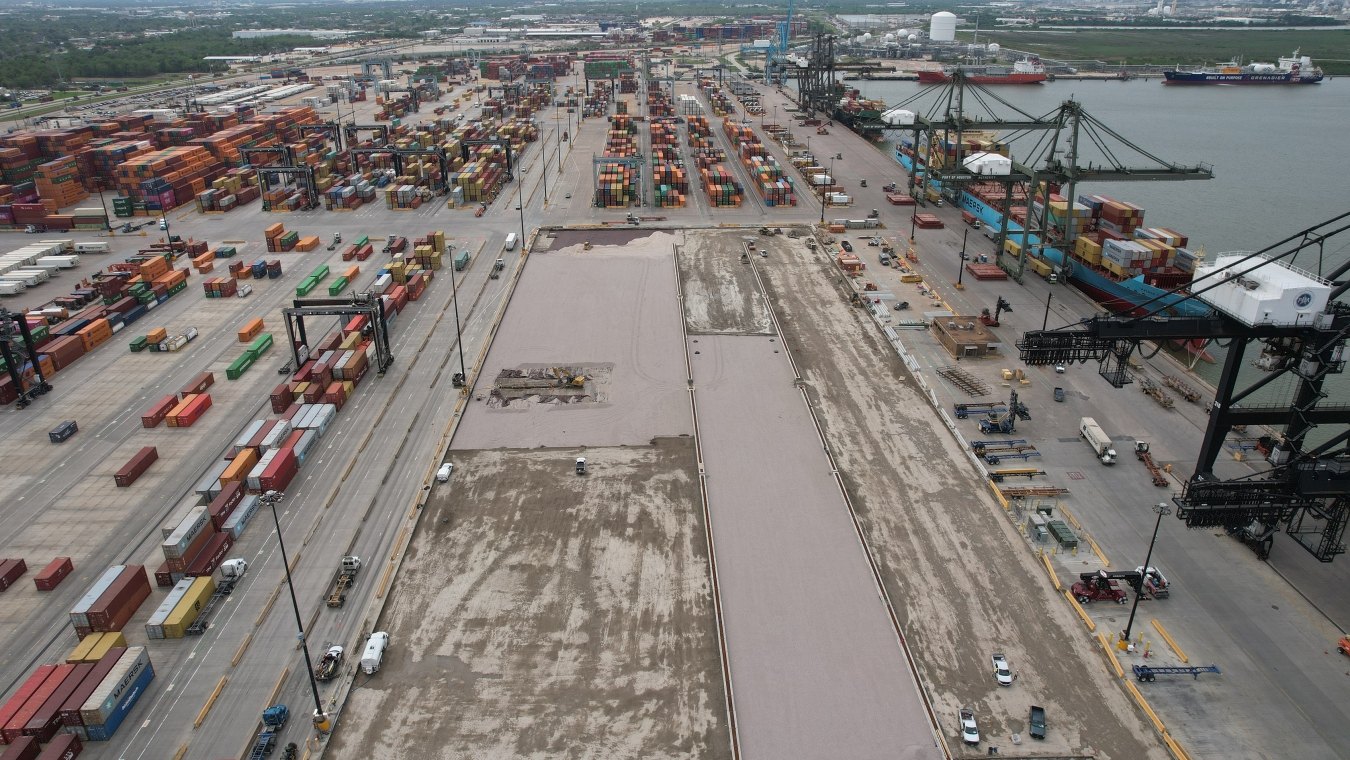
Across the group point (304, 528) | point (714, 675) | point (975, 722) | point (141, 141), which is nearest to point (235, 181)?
point (141, 141)

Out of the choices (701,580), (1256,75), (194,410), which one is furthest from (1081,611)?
(1256,75)

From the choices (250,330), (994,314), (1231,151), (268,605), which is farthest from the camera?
(1231,151)

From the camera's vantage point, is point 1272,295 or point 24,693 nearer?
point 24,693

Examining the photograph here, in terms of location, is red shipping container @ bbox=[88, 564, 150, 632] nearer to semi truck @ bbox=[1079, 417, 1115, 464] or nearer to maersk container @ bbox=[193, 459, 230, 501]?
maersk container @ bbox=[193, 459, 230, 501]

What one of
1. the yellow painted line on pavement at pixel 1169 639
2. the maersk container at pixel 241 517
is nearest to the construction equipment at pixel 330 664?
the maersk container at pixel 241 517

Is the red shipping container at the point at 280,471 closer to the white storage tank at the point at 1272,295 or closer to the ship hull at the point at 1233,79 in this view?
the white storage tank at the point at 1272,295

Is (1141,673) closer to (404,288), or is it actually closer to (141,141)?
(404,288)

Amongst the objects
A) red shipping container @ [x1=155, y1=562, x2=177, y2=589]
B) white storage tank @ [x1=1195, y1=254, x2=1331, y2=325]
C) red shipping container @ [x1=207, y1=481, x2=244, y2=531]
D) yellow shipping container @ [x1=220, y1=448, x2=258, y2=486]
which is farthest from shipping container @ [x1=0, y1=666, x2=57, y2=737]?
white storage tank @ [x1=1195, y1=254, x2=1331, y2=325]

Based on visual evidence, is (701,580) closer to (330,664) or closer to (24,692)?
(330,664)
